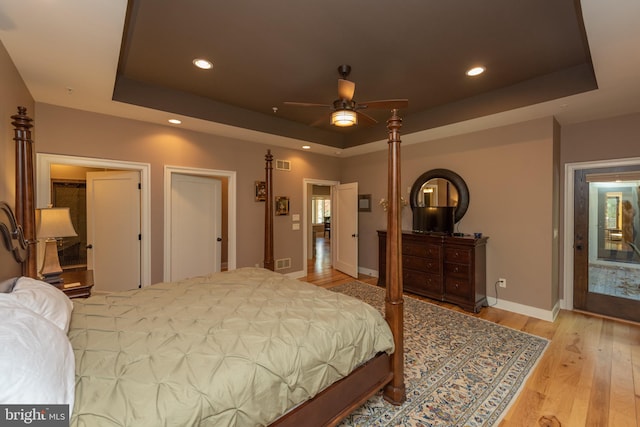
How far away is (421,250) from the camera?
→ 14.0 feet

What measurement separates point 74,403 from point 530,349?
11.8ft

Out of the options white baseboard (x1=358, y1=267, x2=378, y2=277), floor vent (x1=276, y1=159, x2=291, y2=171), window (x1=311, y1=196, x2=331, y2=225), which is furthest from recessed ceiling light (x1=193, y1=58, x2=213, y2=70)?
Result: window (x1=311, y1=196, x2=331, y2=225)

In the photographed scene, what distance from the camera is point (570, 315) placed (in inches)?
142

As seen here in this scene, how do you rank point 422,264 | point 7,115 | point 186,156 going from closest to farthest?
1. point 7,115
2. point 186,156
3. point 422,264

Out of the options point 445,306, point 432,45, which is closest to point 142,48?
point 432,45

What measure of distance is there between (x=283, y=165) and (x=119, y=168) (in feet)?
8.37

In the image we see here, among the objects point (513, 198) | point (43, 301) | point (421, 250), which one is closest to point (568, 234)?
point (513, 198)

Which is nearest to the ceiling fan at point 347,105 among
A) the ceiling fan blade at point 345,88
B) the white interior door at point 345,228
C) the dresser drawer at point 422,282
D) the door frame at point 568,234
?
the ceiling fan blade at point 345,88

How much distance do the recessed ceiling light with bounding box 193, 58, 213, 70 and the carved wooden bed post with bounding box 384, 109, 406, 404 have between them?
6.82ft

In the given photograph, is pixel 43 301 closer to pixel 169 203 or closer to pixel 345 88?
pixel 345 88

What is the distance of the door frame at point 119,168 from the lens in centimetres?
305

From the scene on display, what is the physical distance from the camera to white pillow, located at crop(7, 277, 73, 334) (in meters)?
1.33

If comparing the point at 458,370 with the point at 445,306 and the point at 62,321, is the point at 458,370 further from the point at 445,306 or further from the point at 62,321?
the point at 62,321

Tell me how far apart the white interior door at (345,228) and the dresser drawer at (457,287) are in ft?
6.07
